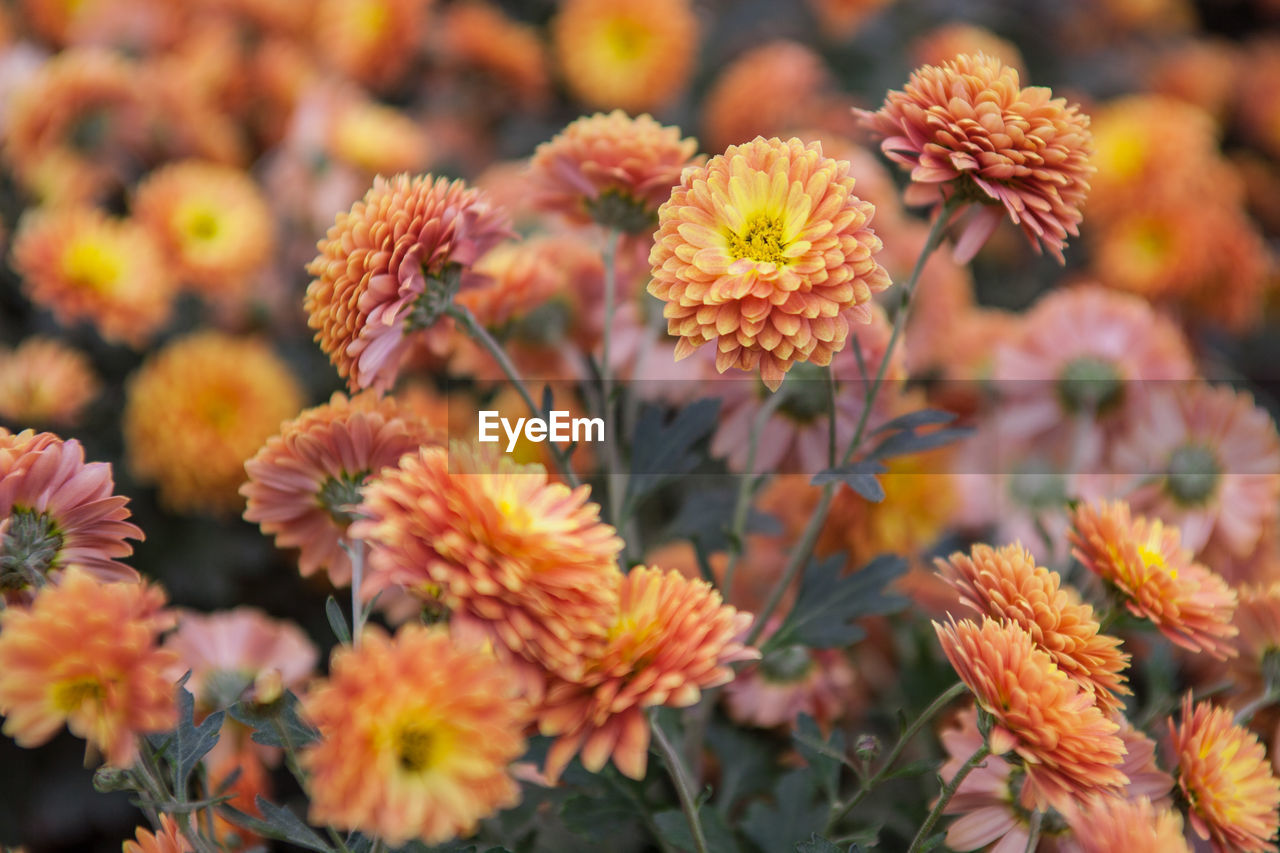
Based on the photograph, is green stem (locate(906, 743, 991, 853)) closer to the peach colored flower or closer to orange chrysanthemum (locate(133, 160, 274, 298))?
the peach colored flower

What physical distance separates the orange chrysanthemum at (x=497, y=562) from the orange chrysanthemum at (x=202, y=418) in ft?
2.54

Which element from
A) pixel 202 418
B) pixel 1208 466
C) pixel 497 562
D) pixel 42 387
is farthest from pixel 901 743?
pixel 42 387

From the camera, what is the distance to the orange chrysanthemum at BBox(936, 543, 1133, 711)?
A: 58 cm

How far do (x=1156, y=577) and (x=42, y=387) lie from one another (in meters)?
1.23

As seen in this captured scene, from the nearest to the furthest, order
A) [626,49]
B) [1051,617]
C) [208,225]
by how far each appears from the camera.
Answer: [1051,617]
[208,225]
[626,49]

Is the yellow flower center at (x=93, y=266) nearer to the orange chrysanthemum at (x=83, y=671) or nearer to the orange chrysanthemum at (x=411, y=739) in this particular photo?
the orange chrysanthemum at (x=83, y=671)

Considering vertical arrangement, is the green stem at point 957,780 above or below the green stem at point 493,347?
below

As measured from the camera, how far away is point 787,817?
2.41 feet

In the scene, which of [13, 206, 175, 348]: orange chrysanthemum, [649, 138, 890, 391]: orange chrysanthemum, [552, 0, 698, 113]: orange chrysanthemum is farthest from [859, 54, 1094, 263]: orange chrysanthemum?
[552, 0, 698, 113]: orange chrysanthemum

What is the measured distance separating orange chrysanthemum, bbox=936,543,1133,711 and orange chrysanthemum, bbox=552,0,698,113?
1314 millimetres

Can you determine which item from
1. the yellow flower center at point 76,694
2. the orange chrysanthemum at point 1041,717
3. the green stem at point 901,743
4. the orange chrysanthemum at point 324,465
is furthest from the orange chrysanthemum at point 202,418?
the orange chrysanthemum at point 1041,717

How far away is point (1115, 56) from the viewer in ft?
6.86

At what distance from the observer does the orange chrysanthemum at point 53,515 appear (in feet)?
1.87

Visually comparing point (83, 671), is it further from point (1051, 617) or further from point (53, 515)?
point (1051, 617)
